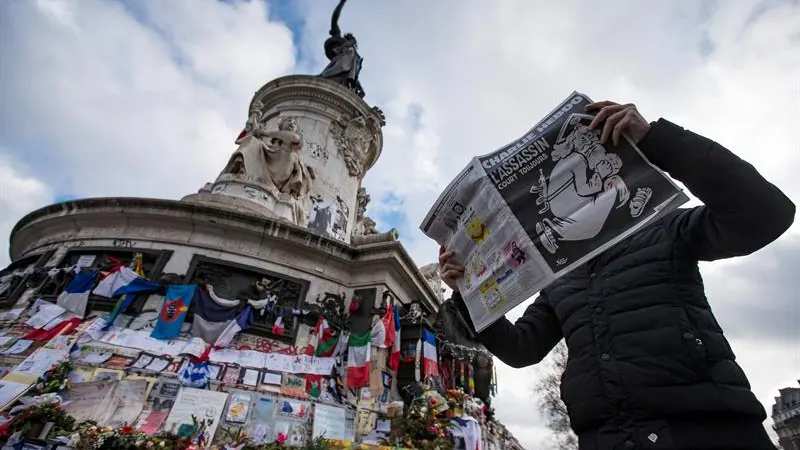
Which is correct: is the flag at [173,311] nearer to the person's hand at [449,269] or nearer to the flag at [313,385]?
the flag at [313,385]

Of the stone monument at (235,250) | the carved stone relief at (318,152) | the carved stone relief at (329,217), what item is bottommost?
the stone monument at (235,250)

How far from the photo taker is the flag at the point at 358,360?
8.81m

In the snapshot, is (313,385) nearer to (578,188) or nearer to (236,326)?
(236,326)

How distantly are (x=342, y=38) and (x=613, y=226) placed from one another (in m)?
29.2

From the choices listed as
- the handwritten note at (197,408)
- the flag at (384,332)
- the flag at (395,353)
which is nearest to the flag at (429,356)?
the flag at (395,353)

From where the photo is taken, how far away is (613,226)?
212 centimetres

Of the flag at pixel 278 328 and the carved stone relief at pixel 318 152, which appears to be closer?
the flag at pixel 278 328

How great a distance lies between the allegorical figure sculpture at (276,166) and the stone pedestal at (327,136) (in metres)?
0.20

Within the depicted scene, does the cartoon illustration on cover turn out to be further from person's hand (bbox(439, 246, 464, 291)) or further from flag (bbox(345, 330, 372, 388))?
flag (bbox(345, 330, 372, 388))

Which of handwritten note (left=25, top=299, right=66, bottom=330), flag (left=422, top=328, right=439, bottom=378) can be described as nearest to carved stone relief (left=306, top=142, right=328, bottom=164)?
flag (left=422, top=328, right=439, bottom=378)

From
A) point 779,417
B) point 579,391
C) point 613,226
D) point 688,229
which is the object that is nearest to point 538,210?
point 613,226

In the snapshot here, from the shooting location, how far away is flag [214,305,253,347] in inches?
338

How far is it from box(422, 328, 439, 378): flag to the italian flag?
2140 mm

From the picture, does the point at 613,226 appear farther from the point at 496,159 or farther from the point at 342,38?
the point at 342,38
